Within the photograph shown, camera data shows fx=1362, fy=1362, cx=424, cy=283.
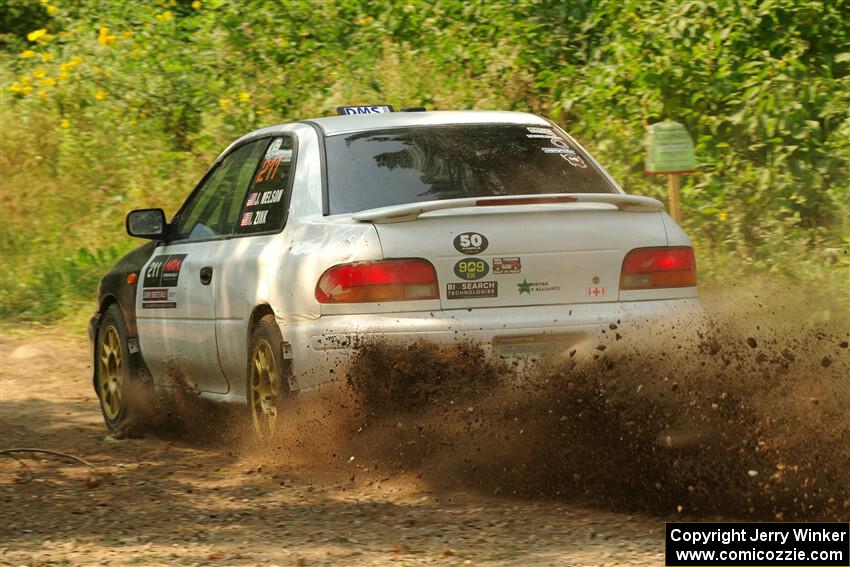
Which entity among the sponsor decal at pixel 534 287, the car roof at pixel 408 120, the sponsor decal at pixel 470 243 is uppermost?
the car roof at pixel 408 120

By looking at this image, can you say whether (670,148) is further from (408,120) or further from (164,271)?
(164,271)

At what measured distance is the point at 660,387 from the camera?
213 inches

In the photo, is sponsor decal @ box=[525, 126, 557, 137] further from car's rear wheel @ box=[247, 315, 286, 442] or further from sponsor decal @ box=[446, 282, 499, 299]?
car's rear wheel @ box=[247, 315, 286, 442]

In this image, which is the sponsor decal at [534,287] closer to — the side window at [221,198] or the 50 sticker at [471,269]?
the 50 sticker at [471,269]

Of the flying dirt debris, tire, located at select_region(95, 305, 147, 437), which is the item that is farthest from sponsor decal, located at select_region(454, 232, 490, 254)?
tire, located at select_region(95, 305, 147, 437)

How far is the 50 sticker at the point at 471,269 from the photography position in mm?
5723

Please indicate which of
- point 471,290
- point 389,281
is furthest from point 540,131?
point 389,281

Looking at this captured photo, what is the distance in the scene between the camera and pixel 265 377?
630 centimetres

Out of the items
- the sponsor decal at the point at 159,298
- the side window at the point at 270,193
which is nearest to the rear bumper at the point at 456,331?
the side window at the point at 270,193

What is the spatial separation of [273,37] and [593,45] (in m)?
3.47

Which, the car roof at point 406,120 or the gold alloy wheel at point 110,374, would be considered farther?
the gold alloy wheel at point 110,374

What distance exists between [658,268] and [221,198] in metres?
2.56

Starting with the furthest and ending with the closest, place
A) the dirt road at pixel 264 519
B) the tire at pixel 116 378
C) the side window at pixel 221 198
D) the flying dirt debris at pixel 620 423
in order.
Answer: the tire at pixel 116 378
the side window at pixel 221 198
the flying dirt debris at pixel 620 423
the dirt road at pixel 264 519

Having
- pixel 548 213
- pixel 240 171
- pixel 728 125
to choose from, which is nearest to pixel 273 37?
pixel 728 125
